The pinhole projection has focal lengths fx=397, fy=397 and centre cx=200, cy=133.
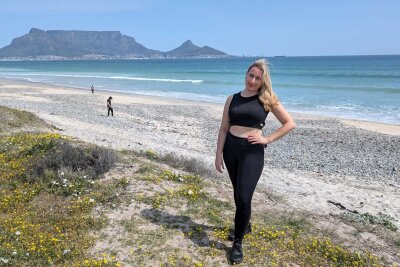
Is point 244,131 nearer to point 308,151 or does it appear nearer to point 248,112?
point 248,112

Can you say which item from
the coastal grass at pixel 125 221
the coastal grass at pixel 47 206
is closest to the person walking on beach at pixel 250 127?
the coastal grass at pixel 125 221

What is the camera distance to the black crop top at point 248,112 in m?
4.26

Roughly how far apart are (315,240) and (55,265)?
316 centimetres

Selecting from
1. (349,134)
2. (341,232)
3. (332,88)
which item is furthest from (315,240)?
(332,88)

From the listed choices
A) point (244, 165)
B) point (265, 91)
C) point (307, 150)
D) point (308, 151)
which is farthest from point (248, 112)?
point (307, 150)

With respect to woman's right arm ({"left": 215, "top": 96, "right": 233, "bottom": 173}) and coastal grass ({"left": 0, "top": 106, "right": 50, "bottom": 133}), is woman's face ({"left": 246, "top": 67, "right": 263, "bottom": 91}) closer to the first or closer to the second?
woman's right arm ({"left": 215, "top": 96, "right": 233, "bottom": 173})

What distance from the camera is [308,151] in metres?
15.6

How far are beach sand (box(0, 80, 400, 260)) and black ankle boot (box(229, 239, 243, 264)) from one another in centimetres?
241

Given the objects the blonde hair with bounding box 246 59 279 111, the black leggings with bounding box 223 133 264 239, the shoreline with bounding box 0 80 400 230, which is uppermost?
the blonde hair with bounding box 246 59 279 111

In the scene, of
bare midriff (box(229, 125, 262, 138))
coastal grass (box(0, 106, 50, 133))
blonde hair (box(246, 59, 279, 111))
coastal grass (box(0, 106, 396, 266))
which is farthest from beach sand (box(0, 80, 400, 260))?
blonde hair (box(246, 59, 279, 111))

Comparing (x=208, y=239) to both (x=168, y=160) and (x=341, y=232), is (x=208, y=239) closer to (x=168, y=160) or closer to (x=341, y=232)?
(x=341, y=232)

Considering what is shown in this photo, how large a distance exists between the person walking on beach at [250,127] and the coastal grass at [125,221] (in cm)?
88

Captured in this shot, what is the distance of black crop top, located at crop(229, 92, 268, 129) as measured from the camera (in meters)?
4.26

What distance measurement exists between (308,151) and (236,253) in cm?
1176
